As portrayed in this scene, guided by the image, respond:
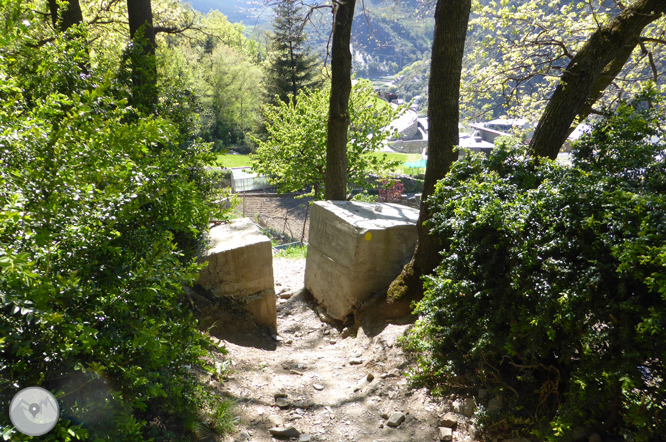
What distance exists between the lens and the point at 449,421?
3342 millimetres

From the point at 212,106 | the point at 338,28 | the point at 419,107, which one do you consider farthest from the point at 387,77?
the point at 338,28

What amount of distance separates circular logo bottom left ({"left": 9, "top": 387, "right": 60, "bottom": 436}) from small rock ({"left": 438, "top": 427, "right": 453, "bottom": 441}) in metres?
2.71

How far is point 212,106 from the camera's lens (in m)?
45.5

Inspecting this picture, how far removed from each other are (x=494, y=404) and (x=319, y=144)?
11.3m

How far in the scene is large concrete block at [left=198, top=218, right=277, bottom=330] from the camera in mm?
5473

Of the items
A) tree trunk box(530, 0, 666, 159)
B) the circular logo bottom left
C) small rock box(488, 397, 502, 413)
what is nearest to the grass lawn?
tree trunk box(530, 0, 666, 159)

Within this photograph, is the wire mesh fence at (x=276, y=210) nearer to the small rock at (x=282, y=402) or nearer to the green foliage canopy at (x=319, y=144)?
the green foliage canopy at (x=319, y=144)

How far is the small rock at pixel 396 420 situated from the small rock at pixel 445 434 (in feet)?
1.30

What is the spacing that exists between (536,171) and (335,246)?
337cm

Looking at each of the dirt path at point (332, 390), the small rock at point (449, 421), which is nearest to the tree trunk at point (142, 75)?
the dirt path at point (332, 390)

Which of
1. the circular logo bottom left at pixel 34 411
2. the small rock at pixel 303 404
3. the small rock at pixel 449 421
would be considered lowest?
the small rock at pixel 303 404

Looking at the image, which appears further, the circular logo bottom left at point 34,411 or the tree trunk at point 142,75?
the tree trunk at point 142,75

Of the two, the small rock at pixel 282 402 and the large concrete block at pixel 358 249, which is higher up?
the large concrete block at pixel 358 249

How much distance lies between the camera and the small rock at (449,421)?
131 inches
